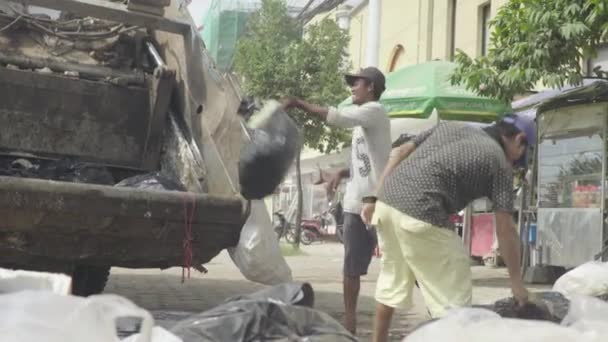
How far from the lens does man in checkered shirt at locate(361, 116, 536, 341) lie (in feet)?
11.3

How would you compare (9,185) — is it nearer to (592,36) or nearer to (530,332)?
(530,332)

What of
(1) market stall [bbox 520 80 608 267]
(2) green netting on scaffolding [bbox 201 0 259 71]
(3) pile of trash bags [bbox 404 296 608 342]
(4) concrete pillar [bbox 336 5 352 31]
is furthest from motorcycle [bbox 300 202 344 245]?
(3) pile of trash bags [bbox 404 296 608 342]

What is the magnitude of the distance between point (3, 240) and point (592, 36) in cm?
503

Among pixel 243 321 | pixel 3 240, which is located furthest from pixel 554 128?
pixel 243 321

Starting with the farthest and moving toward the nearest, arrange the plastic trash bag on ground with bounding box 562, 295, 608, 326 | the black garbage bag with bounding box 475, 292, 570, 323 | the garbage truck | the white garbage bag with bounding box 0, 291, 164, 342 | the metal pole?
the metal pole < the garbage truck < the black garbage bag with bounding box 475, 292, 570, 323 < the plastic trash bag on ground with bounding box 562, 295, 608, 326 < the white garbage bag with bounding box 0, 291, 164, 342

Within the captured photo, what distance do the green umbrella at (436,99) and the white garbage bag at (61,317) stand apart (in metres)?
7.32

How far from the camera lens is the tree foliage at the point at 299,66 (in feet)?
57.1

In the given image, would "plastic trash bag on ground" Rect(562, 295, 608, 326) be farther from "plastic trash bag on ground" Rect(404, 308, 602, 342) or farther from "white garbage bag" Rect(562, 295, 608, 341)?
"plastic trash bag on ground" Rect(404, 308, 602, 342)

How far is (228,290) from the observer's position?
286 inches

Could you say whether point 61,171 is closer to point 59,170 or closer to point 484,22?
point 59,170

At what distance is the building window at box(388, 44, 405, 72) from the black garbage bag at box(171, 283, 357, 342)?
61.5 ft

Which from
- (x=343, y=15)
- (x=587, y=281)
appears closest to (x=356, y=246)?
(x=587, y=281)

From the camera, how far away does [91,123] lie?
5492 millimetres

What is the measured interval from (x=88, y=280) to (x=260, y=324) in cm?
352
